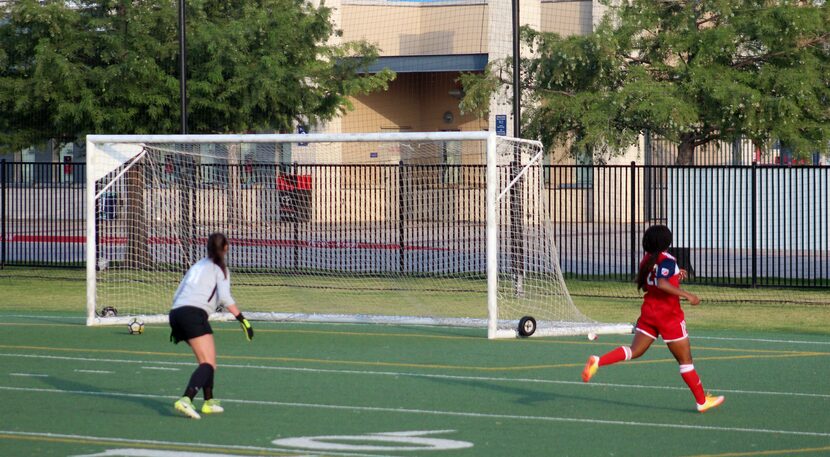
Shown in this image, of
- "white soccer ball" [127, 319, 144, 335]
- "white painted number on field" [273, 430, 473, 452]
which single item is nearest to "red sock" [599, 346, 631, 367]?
"white painted number on field" [273, 430, 473, 452]

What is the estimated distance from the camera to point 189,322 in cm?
1070

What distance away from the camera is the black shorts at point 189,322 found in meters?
10.7

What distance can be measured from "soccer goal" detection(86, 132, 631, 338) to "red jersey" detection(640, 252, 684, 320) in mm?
5319

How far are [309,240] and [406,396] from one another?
1423cm

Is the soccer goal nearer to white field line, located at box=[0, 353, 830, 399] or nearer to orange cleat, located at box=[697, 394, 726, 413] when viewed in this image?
white field line, located at box=[0, 353, 830, 399]

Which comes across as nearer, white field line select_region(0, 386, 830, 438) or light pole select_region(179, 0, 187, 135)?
white field line select_region(0, 386, 830, 438)

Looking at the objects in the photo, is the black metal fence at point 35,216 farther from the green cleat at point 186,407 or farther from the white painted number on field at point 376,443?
the white painted number on field at point 376,443

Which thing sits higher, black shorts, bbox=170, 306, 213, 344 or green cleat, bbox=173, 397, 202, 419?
black shorts, bbox=170, 306, 213, 344

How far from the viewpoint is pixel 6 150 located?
25.6 metres

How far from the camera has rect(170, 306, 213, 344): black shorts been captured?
10.7 meters

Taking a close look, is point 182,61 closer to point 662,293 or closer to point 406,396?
point 406,396

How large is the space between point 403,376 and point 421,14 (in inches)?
1160

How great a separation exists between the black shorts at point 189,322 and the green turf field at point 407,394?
27.2 inches

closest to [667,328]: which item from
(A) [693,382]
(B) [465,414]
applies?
(A) [693,382]
